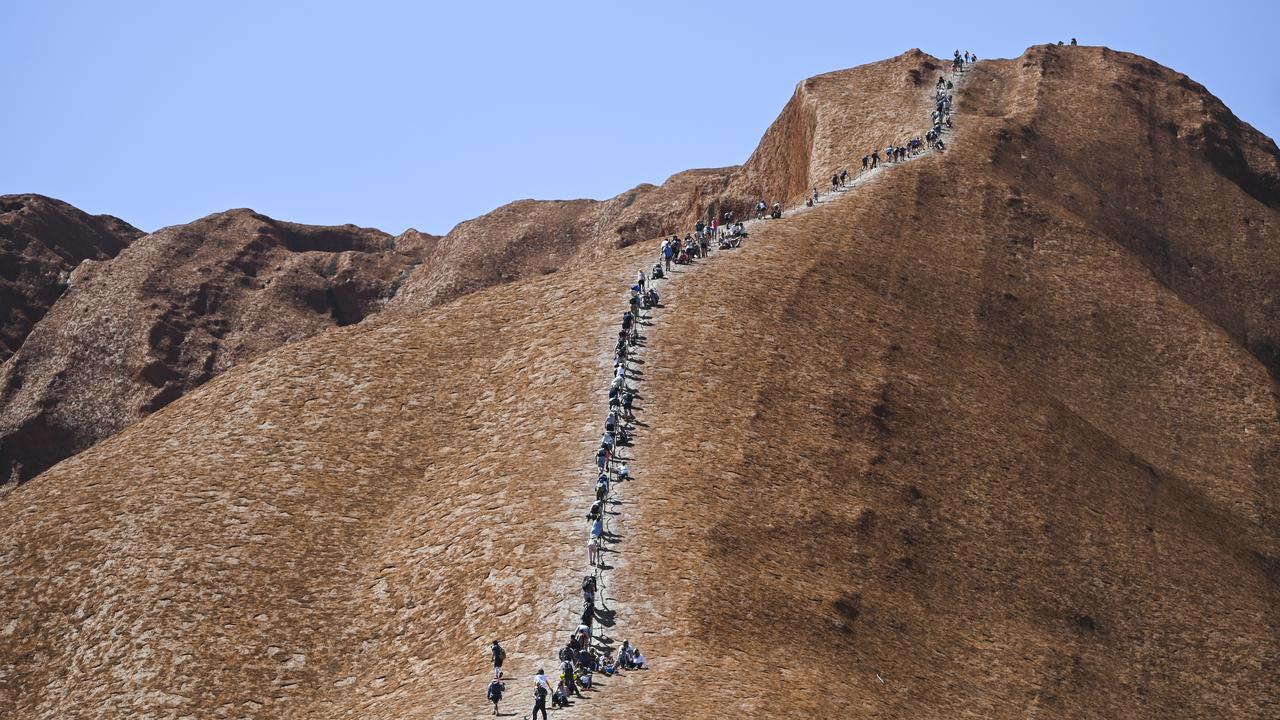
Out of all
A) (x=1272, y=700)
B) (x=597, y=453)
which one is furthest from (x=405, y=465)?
(x=1272, y=700)

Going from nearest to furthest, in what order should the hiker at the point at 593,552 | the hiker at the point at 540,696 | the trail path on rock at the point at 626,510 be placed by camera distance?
the hiker at the point at 540,696, the trail path on rock at the point at 626,510, the hiker at the point at 593,552

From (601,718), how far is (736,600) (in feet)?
34.0

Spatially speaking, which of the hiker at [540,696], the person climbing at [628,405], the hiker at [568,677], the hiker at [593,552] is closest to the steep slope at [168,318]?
the person climbing at [628,405]

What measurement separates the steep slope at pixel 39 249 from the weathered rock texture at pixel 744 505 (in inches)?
3003

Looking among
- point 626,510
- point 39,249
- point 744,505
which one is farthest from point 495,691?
point 39,249

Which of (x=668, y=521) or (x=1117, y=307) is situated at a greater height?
(x=1117, y=307)

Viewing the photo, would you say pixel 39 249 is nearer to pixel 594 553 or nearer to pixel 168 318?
pixel 168 318

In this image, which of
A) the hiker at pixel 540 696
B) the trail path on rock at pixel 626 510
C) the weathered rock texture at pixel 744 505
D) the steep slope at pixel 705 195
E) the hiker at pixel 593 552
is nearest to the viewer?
the hiker at pixel 540 696

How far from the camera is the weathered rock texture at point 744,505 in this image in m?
49.2

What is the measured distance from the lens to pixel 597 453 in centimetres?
5725

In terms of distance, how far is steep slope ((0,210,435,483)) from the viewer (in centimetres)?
12306

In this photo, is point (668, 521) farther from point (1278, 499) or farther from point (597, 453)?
point (1278, 499)

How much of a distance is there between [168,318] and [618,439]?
88024mm

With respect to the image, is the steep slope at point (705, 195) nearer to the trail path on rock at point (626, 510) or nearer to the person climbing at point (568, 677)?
the trail path on rock at point (626, 510)
